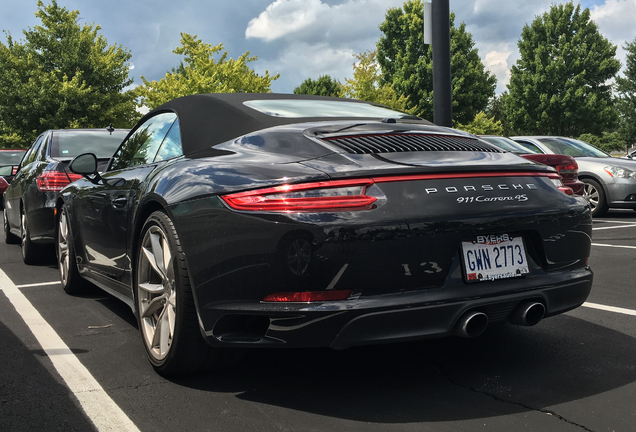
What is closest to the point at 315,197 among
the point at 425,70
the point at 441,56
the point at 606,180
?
the point at 441,56

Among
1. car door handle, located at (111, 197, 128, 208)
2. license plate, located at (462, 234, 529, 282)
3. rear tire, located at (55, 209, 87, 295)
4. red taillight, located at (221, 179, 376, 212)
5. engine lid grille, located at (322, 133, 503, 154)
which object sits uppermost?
engine lid grille, located at (322, 133, 503, 154)

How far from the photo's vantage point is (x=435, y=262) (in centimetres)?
266

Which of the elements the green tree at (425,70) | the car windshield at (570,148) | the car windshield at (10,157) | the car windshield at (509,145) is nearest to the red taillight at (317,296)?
the car windshield at (509,145)

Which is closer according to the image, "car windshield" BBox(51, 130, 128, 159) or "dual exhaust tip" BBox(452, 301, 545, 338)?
"dual exhaust tip" BBox(452, 301, 545, 338)

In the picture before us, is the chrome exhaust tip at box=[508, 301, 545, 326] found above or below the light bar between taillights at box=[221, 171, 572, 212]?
below

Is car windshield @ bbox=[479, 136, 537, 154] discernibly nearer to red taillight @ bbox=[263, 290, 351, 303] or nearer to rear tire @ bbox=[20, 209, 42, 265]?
rear tire @ bbox=[20, 209, 42, 265]

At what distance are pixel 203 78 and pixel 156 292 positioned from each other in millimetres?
22073

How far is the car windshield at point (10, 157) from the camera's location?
18.4 meters

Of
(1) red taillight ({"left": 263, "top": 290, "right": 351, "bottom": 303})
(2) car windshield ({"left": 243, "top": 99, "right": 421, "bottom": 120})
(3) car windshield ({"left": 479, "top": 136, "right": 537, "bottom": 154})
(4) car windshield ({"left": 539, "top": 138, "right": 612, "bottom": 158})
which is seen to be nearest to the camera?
(1) red taillight ({"left": 263, "top": 290, "right": 351, "bottom": 303})

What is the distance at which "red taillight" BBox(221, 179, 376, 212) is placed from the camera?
2562 millimetres

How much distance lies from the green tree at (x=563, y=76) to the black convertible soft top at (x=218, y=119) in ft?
135

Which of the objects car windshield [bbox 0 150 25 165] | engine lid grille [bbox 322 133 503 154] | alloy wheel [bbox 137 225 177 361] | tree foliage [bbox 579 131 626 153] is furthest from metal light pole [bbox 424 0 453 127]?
tree foliage [bbox 579 131 626 153]

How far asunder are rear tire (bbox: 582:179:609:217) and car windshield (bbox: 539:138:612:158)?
2.73 feet

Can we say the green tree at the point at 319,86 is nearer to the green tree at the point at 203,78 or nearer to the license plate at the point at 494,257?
the green tree at the point at 203,78
